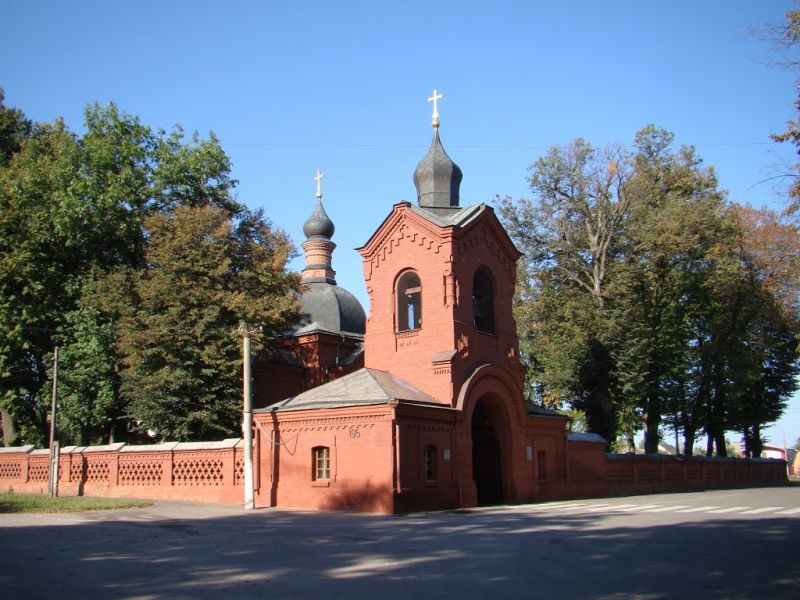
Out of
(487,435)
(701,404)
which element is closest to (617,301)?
(701,404)

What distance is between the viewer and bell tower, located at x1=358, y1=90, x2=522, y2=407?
24.3m

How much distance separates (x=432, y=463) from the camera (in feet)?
74.4

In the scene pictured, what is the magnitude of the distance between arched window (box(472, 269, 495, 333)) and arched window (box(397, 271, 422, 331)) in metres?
2.10

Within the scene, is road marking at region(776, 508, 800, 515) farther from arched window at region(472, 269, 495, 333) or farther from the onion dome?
the onion dome

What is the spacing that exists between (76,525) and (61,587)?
7.70 meters

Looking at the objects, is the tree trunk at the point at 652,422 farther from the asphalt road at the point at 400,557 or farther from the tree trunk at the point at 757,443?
the asphalt road at the point at 400,557

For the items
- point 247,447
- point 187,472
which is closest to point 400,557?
point 247,447

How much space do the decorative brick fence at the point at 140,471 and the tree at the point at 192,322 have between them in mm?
1651

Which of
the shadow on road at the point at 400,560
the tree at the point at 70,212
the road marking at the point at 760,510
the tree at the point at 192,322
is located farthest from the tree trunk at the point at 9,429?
the road marking at the point at 760,510

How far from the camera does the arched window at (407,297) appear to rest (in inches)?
1013

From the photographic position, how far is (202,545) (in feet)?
42.0

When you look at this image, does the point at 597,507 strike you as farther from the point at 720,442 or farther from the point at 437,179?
the point at 720,442

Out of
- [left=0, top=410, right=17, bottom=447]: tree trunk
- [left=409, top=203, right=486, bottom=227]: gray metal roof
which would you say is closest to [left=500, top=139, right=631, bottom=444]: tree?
[left=409, top=203, right=486, bottom=227]: gray metal roof

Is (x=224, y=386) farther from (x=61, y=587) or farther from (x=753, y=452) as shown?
(x=753, y=452)
